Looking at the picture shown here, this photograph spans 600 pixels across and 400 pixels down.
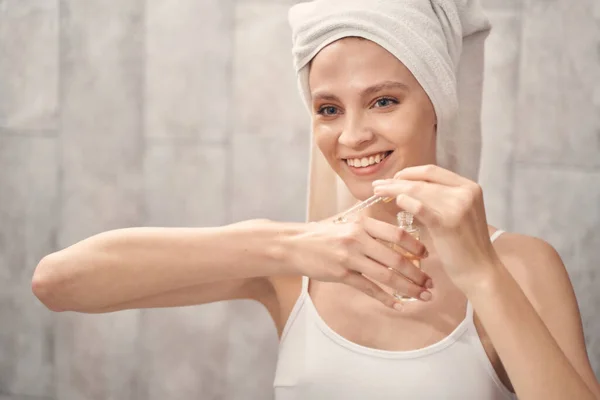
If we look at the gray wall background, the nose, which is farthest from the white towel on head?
the gray wall background

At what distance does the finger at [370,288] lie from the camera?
957 millimetres

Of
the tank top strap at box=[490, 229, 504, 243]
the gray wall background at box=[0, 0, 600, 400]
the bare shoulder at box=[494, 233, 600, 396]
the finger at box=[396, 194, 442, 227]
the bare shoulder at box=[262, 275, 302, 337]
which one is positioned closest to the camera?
the finger at box=[396, 194, 442, 227]

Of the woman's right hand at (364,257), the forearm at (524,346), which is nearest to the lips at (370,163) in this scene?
the woman's right hand at (364,257)

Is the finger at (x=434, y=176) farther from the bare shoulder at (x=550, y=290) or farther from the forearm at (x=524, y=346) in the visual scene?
the bare shoulder at (x=550, y=290)

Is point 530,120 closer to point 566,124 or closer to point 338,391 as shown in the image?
point 566,124

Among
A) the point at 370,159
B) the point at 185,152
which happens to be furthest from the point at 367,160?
the point at 185,152

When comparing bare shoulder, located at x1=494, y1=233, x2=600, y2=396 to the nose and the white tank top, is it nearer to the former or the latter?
the white tank top

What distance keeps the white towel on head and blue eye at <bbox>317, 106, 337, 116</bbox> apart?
54 mm

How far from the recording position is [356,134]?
1.02 metres

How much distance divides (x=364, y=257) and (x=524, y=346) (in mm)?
264

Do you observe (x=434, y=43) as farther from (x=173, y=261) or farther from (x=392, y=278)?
(x=173, y=261)

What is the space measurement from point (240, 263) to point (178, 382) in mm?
789

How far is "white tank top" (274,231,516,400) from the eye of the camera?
1058mm

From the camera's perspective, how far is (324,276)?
0.99m
